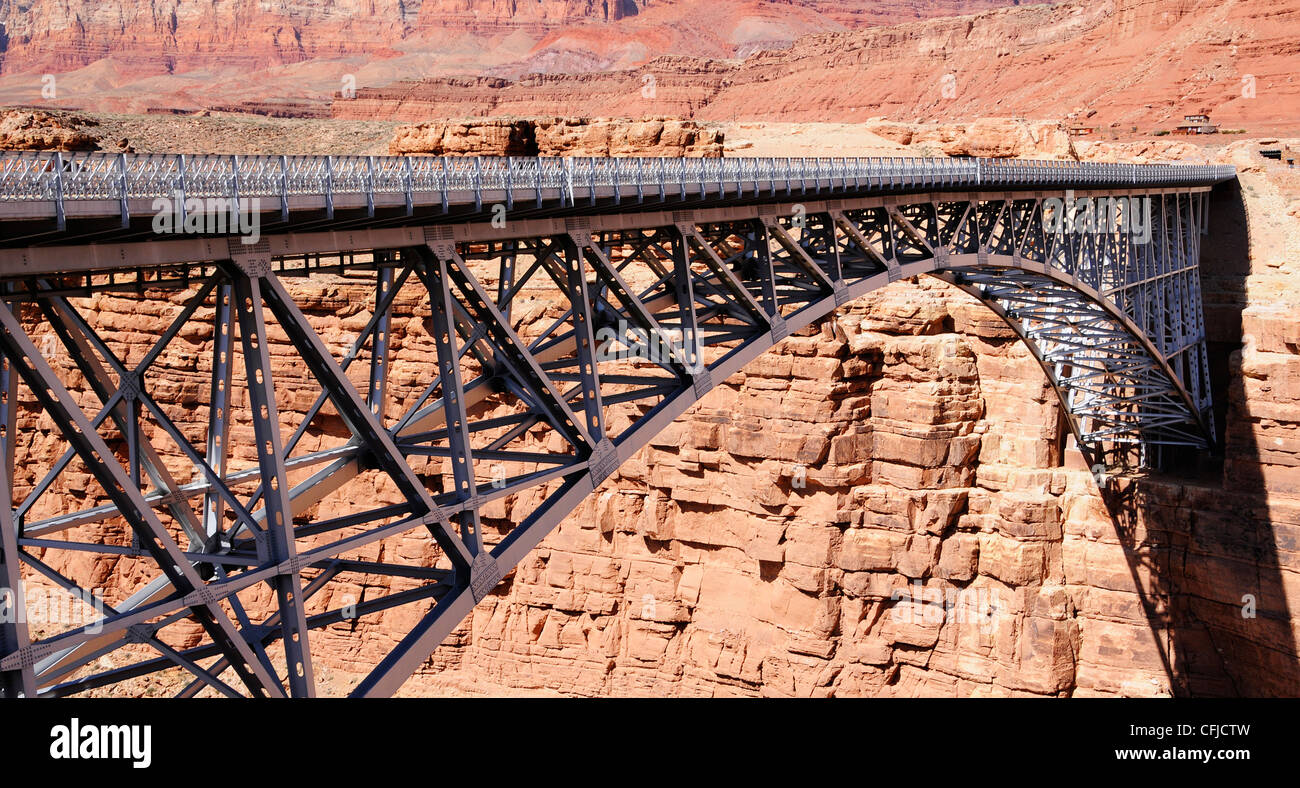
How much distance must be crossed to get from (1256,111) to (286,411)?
52.0 m

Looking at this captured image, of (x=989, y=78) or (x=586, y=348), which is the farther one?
(x=989, y=78)

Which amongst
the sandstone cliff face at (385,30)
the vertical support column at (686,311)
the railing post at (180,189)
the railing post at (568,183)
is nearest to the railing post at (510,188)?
the railing post at (568,183)

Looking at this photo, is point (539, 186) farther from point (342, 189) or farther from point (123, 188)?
point (123, 188)

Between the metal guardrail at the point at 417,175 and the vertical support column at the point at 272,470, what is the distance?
2.89ft

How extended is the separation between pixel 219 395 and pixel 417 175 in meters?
3.21

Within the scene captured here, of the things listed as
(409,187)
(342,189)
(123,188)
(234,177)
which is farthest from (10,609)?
(409,187)

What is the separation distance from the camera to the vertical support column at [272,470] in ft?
34.0

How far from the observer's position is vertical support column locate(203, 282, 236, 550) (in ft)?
35.6

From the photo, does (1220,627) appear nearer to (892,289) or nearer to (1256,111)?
(892,289)

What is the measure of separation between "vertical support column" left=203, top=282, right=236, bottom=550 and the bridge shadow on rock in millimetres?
26812

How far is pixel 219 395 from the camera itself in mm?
11484

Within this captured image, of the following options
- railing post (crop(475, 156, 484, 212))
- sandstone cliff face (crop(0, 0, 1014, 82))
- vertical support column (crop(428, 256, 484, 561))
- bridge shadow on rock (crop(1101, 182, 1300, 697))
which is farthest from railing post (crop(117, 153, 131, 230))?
sandstone cliff face (crop(0, 0, 1014, 82))

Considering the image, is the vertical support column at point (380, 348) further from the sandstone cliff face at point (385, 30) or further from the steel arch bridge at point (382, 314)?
the sandstone cliff face at point (385, 30)

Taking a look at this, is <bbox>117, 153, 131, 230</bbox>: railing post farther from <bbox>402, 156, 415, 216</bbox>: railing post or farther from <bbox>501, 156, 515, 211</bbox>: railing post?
<bbox>501, 156, 515, 211</bbox>: railing post
